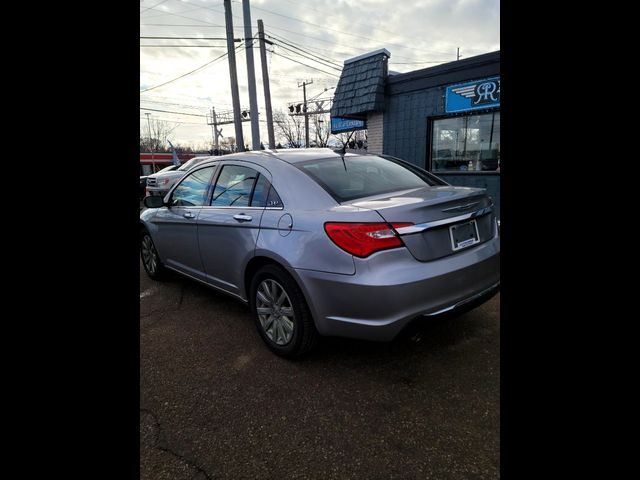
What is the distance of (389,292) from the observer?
2326mm

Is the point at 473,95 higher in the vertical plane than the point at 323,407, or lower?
higher

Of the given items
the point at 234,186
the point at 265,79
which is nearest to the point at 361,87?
the point at 234,186

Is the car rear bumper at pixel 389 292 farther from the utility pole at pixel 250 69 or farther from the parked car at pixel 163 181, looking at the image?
the parked car at pixel 163 181

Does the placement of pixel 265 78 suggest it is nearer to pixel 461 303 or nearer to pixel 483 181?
pixel 483 181

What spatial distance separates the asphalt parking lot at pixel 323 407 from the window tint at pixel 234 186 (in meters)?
1.16

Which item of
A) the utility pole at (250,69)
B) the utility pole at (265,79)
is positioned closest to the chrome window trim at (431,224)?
the utility pole at (250,69)

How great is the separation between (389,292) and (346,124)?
8474 mm

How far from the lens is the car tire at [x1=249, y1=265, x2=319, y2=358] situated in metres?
2.74

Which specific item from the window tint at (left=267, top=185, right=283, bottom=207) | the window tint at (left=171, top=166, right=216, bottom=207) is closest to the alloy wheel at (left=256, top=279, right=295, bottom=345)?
the window tint at (left=267, top=185, right=283, bottom=207)

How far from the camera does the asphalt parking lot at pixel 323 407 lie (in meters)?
1.99

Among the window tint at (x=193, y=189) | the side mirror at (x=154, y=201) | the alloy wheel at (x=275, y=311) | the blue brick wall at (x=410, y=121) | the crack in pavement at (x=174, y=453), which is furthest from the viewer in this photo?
the blue brick wall at (x=410, y=121)

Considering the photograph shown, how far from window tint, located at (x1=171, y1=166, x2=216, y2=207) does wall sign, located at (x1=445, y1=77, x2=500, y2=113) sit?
5.66 meters

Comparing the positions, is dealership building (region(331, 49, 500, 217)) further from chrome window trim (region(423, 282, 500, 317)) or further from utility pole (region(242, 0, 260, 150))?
chrome window trim (region(423, 282, 500, 317))
